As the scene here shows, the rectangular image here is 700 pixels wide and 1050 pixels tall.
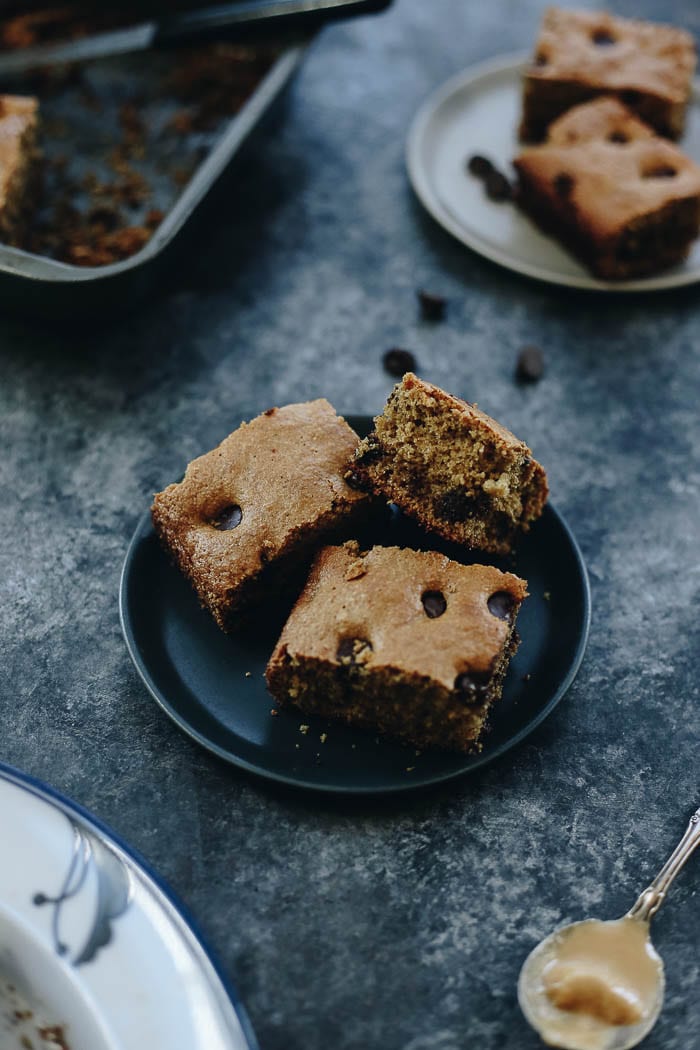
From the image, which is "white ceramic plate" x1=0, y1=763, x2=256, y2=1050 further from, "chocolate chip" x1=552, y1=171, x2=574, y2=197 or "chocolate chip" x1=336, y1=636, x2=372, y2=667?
"chocolate chip" x1=552, y1=171, x2=574, y2=197

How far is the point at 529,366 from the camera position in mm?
2861

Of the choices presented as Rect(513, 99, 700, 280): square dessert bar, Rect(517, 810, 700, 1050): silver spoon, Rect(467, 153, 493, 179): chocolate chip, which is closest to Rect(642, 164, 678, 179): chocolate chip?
Rect(513, 99, 700, 280): square dessert bar

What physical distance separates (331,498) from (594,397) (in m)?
1.08

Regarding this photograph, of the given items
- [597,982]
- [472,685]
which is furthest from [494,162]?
[597,982]

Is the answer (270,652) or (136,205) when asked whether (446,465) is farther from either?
(136,205)

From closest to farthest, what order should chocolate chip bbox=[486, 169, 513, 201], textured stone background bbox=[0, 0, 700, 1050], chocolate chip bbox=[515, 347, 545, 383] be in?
textured stone background bbox=[0, 0, 700, 1050] < chocolate chip bbox=[515, 347, 545, 383] < chocolate chip bbox=[486, 169, 513, 201]

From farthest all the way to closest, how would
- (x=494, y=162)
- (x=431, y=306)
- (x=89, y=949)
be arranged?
(x=494, y=162) < (x=431, y=306) < (x=89, y=949)

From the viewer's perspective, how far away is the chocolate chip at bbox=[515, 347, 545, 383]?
286cm

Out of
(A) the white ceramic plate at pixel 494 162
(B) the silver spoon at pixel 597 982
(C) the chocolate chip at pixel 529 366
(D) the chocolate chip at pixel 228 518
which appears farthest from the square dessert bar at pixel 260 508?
(A) the white ceramic plate at pixel 494 162

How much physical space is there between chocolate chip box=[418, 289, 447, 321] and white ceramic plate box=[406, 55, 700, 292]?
0.82 ft

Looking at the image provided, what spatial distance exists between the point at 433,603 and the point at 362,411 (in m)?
0.92

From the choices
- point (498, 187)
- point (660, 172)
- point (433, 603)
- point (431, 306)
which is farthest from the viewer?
point (498, 187)

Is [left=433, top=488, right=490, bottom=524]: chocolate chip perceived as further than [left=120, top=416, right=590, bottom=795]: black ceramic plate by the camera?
Yes

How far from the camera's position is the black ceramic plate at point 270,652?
2.00 m
